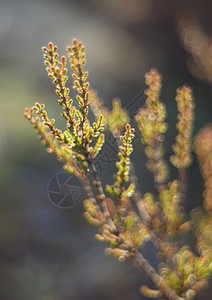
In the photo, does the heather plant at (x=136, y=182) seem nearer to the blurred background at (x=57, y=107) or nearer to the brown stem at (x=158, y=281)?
the brown stem at (x=158, y=281)

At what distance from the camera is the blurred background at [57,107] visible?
292 cm

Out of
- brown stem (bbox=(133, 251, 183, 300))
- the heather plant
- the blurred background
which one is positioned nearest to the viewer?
the heather plant

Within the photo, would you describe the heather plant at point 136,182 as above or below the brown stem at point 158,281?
above

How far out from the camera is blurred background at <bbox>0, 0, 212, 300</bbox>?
2.92 m

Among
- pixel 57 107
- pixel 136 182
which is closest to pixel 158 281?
pixel 136 182

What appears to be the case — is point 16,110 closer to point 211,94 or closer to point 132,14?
point 211,94

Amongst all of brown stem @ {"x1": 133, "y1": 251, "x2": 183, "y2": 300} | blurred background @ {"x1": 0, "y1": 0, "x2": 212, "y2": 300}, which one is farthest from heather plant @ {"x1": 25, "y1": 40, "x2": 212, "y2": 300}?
blurred background @ {"x1": 0, "y1": 0, "x2": 212, "y2": 300}

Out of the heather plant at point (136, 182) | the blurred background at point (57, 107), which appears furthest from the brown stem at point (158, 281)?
the blurred background at point (57, 107)

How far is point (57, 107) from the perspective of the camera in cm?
334

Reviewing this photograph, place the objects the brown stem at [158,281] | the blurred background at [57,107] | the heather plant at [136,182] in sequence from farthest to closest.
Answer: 1. the blurred background at [57,107]
2. the brown stem at [158,281]
3. the heather plant at [136,182]

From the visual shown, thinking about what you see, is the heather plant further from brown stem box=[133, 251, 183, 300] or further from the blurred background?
the blurred background

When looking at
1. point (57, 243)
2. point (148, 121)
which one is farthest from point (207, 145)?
point (57, 243)

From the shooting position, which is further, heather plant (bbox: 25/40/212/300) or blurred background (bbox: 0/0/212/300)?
blurred background (bbox: 0/0/212/300)

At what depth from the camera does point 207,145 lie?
4.14 feet
